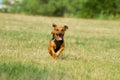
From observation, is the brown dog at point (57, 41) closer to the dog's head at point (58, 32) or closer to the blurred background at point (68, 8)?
the dog's head at point (58, 32)

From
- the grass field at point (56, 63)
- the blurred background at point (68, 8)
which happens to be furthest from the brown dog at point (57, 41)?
the blurred background at point (68, 8)

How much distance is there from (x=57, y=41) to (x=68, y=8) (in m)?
→ 47.8

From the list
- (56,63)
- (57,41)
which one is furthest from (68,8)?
(56,63)

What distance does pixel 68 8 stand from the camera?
58.2 metres


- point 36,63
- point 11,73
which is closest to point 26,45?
point 36,63

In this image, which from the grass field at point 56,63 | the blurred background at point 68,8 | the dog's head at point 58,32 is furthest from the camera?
the blurred background at point 68,8

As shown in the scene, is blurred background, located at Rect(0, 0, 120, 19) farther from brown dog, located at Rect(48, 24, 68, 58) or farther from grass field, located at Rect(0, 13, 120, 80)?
brown dog, located at Rect(48, 24, 68, 58)

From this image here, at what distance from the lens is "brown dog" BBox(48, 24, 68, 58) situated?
10.5 metres

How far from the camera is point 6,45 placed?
1346 centimetres

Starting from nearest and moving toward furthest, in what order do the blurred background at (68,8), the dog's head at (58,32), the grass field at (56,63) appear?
the grass field at (56,63) < the dog's head at (58,32) < the blurred background at (68,8)

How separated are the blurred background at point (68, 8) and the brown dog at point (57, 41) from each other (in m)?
34.3

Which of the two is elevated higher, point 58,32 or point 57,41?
point 58,32

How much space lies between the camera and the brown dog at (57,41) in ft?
34.4

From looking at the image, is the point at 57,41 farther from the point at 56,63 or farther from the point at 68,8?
the point at 68,8
